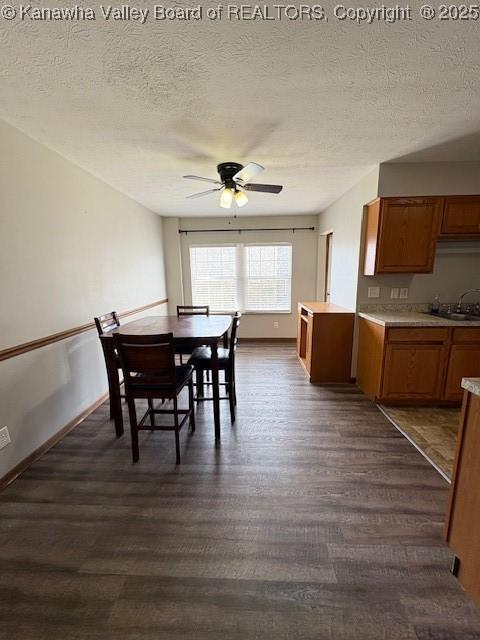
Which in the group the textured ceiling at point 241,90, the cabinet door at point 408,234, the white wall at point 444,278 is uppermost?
the textured ceiling at point 241,90

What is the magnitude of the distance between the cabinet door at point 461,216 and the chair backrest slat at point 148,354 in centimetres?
296

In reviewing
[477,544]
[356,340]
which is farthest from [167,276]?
[477,544]

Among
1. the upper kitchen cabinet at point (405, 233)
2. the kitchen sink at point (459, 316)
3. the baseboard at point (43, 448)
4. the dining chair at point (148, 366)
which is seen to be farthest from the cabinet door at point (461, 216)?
the baseboard at point (43, 448)

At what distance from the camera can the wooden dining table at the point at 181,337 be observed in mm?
2203

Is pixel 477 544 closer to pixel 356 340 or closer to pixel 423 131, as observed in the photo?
pixel 356 340

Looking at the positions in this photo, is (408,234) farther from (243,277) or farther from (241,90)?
(243,277)

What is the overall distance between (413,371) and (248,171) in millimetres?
2459

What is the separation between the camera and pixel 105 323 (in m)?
2.56

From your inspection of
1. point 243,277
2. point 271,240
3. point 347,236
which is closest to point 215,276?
point 243,277

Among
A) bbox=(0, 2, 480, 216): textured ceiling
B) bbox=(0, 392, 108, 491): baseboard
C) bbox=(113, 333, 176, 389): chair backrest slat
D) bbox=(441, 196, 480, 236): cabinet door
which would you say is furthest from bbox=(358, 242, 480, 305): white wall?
bbox=(0, 392, 108, 491): baseboard

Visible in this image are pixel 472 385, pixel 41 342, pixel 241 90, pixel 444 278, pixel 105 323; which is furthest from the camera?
pixel 444 278

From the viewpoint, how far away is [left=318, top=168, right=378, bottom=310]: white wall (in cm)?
310

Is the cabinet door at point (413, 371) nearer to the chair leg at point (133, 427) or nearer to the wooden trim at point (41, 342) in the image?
the chair leg at point (133, 427)

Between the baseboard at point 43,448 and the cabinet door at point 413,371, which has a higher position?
the cabinet door at point 413,371
